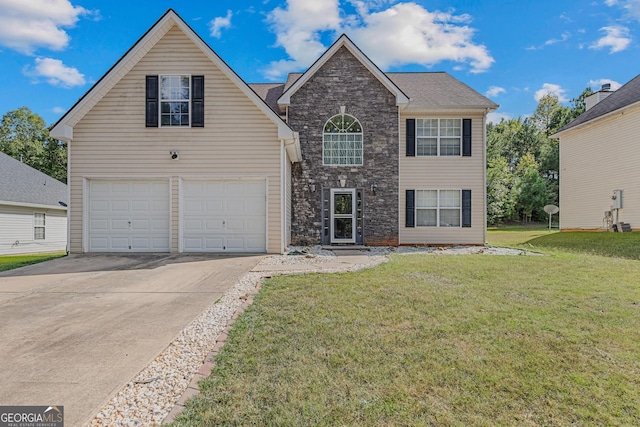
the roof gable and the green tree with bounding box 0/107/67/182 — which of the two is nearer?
the roof gable

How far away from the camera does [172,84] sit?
1116cm

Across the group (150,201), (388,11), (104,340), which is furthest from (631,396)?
(388,11)

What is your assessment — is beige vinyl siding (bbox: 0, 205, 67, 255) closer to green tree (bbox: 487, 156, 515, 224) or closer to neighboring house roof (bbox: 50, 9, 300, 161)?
neighboring house roof (bbox: 50, 9, 300, 161)

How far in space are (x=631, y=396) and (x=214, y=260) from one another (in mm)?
8568

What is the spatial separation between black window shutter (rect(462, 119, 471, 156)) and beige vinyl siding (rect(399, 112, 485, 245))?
16 centimetres

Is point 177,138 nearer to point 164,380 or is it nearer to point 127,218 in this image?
point 127,218

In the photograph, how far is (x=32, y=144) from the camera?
32750 millimetres

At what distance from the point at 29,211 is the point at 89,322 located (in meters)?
19.5

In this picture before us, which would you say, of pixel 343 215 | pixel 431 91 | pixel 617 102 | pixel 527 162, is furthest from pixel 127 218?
pixel 527 162

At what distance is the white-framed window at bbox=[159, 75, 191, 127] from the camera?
1111 cm

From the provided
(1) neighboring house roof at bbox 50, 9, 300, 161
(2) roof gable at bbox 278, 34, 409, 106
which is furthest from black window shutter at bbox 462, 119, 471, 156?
(1) neighboring house roof at bbox 50, 9, 300, 161

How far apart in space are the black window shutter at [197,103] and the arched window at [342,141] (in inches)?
194

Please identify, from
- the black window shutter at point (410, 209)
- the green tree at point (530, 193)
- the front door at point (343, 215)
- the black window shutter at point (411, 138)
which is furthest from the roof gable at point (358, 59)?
the green tree at point (530, 193)

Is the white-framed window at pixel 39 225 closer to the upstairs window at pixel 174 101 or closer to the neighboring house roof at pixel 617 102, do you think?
the upstairs window at pixel 174 101
